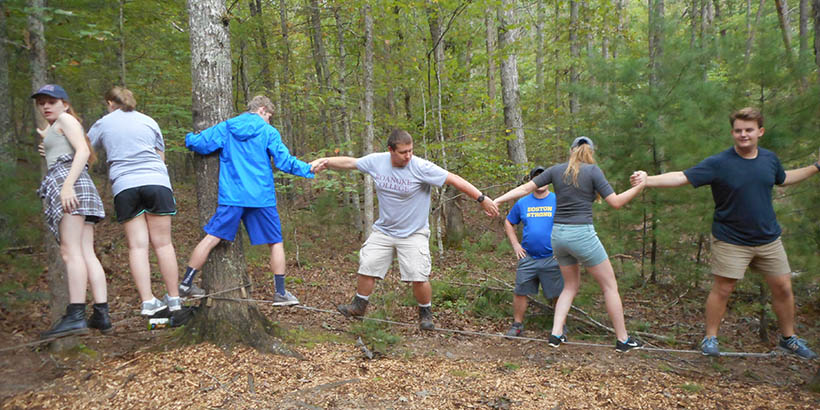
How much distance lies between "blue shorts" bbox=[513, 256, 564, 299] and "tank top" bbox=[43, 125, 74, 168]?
14.9 ft

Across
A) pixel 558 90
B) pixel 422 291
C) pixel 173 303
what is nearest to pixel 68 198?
pixel 173 303

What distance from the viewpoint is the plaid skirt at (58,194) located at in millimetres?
→ 3570

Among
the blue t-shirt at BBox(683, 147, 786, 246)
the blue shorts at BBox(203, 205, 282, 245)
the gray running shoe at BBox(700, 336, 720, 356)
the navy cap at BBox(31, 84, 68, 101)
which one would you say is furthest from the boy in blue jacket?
the gray running shoe at BBox(700, 336, 720, 356)

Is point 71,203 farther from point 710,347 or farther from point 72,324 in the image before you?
point 710,347

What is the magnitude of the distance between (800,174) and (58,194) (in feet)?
20.5

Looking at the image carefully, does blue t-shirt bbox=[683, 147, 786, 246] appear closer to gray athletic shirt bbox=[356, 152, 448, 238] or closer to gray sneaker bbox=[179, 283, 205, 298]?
gray athletic shirt bbox=[356, 152, 448, 238]

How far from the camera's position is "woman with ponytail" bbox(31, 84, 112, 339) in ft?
11.5

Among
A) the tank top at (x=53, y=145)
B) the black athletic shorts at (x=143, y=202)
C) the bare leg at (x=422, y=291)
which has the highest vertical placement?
the tank top at (x=53, y=145)

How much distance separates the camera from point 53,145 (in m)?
3.62

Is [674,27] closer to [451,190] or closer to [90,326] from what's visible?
[451,190]

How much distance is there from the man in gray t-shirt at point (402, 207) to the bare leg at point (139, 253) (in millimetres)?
1749

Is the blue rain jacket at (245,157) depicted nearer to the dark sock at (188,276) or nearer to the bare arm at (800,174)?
the dark sock at (188,276)

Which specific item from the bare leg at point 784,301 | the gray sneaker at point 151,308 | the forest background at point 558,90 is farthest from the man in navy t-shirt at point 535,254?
the gray sneaker at point 151,308

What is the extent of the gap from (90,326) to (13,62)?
694 cm
